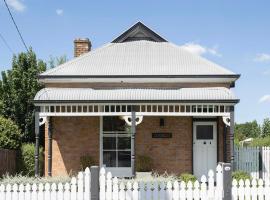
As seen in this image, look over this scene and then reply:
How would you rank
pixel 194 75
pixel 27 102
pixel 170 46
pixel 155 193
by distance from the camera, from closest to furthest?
pixel 155 193 → pixel 194 75 → pixel 170 46 → pixel 27 102

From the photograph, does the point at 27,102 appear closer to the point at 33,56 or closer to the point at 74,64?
the point at 33,56

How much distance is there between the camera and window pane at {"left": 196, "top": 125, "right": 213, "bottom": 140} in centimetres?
1892

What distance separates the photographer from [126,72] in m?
19.2

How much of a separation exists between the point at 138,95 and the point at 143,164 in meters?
2.83

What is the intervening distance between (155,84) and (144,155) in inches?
110

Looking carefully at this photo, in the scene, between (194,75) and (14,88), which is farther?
(14,88)

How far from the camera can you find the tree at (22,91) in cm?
2389

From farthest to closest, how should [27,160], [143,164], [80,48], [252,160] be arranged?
[80,48]
[252,160]
[27,160]
[143,164]

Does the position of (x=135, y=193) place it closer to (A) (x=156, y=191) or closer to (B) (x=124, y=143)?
(A) (x=156, y=191)

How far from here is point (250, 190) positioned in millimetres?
11547

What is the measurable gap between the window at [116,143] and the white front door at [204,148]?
Result: 2.61 meters

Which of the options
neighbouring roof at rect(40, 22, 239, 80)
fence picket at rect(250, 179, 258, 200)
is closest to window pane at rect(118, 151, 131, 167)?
neighbouring roof at rect(40, 22, 239, 80)

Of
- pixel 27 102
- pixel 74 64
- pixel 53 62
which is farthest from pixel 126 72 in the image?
pixel 53 62

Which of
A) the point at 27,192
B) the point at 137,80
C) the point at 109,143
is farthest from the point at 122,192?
the point at 137,80
